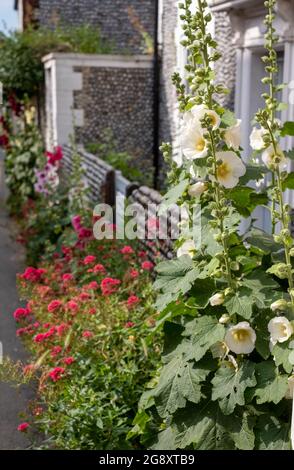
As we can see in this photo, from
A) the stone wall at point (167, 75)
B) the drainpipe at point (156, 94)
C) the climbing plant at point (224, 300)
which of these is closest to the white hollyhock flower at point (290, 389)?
the climbing plant at point (224, 300)

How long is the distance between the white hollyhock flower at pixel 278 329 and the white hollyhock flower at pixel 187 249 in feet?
1.86

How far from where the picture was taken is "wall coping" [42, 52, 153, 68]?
1117cm

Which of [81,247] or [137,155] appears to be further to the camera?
[137,155]

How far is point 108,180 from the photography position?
816cm

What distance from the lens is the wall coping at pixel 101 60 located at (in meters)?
11.2

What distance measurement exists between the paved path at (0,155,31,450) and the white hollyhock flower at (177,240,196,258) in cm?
194

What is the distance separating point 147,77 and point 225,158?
9.09m

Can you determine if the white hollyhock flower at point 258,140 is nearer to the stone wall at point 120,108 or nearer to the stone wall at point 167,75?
the stone wall at point 167,75

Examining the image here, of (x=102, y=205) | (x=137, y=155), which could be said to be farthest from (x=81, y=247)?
(x=137, y=155)

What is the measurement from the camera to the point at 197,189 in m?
2.79

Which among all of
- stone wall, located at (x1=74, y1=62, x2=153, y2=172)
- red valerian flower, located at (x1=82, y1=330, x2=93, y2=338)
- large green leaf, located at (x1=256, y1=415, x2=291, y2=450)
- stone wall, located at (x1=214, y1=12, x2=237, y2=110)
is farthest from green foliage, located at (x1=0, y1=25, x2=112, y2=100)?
large green leaf, located at (x1=256, y1=415, x2=291, y2=450)

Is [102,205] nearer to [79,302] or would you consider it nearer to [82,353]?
[79,302]

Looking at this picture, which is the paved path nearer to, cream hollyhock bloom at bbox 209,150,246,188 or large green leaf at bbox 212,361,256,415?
large green leaf at bbox 212,361,256,415

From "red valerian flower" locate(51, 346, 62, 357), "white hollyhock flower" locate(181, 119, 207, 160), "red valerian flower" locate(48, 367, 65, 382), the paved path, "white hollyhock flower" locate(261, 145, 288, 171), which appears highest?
"white hollyhock flower" locate(181, 119, 207, 160)
